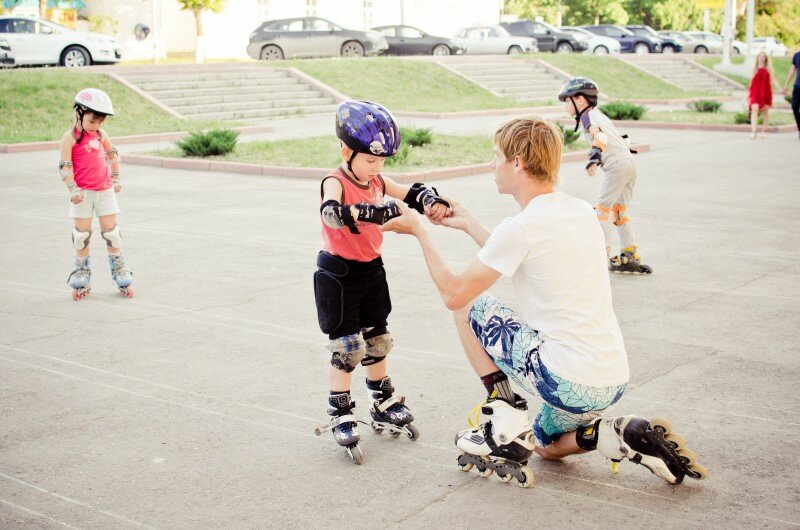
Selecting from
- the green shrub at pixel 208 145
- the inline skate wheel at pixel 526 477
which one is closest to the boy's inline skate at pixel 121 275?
the inline skate wheel at pixel 526 477

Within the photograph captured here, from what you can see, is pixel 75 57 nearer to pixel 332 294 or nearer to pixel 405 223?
pixel 332 294

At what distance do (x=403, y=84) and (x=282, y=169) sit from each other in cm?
1511

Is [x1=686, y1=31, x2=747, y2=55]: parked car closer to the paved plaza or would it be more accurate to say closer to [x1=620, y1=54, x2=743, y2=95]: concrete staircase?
[x1=620, y1=54, x2=743, y2=95]: concrete staircase

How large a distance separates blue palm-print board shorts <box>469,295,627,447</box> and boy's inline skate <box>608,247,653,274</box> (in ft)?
13.8

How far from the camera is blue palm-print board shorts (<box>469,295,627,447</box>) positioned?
4012mm

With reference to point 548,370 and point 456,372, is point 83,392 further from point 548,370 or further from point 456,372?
point 548,370

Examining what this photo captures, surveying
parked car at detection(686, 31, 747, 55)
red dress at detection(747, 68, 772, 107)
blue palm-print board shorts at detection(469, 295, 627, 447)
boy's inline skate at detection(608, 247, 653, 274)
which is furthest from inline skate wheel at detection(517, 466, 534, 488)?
parked car at detection(686, 31, 747, 55)

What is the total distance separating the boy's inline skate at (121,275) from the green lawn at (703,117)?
17.1 metres

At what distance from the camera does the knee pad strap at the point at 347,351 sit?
15.1 ft

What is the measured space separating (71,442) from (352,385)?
157 centimetres

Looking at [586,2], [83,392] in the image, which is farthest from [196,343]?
[586,2]

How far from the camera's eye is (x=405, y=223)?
13.8ft

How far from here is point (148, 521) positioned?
3.92 m

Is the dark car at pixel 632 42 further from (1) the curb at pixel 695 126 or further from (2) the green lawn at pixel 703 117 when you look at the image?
(1) the curb at pixel 695 126
